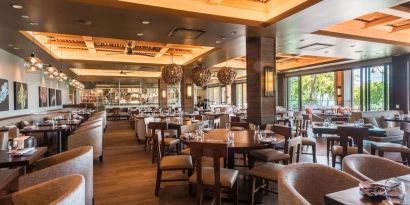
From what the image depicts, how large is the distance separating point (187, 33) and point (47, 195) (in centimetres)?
468

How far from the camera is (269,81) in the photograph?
626cm

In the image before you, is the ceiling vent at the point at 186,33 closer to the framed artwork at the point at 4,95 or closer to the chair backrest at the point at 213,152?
the chair backrest at the point at 213,152

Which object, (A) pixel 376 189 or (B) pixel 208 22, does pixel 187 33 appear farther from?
(A) pixel 376 189

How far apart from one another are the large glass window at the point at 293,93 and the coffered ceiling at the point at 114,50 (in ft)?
23.3

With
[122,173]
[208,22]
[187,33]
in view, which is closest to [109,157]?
[122,173]

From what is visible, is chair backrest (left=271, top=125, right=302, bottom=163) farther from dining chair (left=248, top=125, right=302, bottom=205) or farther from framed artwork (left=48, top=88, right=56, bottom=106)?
framed artwork (left=48, top=88, right=56, bottom=106)

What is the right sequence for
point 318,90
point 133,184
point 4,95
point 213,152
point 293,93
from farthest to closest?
point 293,93
point 318,90
point 4,95
point 133,184
point 213,152

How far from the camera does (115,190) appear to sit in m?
3.94

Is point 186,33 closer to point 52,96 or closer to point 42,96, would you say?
point 42,96

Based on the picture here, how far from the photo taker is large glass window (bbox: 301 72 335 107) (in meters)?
14.0

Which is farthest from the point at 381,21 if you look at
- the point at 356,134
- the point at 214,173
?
the point at 214,173

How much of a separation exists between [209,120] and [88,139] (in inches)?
126

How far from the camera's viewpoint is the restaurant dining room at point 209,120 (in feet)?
6.70

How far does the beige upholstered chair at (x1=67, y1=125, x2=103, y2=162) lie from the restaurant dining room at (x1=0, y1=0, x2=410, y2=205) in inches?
1.0
